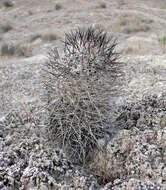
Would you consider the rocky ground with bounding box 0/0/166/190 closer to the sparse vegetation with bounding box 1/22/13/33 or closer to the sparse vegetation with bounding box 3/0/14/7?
the sparse vegetation with bounding box 1/22/13/33

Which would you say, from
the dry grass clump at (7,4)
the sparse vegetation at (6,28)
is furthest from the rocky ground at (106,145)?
the dry grass clump at (7,4)

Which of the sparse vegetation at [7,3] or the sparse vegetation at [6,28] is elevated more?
the sparse vegetation at [7,3]

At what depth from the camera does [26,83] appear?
639 centimetres

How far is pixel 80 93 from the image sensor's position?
2.61 meters

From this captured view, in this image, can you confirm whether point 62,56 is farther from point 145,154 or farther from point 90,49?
point 145,154

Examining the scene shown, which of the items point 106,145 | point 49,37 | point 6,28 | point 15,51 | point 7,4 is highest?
point 7,4

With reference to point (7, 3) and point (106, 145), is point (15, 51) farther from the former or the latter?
point (7, 3)

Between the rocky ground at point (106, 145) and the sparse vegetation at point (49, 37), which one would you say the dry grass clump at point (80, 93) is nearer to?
the rocky ground at point (106, 145)

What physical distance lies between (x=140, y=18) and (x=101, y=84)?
12921 mm

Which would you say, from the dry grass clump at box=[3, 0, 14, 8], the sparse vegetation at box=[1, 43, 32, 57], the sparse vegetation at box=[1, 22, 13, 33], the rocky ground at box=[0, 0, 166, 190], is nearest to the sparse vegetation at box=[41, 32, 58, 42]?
the sparse vegetation at box=[1, 43, 32, 57]

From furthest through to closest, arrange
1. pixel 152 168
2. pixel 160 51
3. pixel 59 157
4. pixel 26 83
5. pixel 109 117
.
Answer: pixel 160 51
pixel 26 83
pixel 109 117
pixel 59 157
pixel 152 168

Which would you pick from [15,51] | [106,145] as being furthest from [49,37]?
[106,145]

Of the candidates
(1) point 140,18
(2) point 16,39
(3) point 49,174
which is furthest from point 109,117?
(1) point 140,18

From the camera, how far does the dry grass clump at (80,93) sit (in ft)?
8.59
